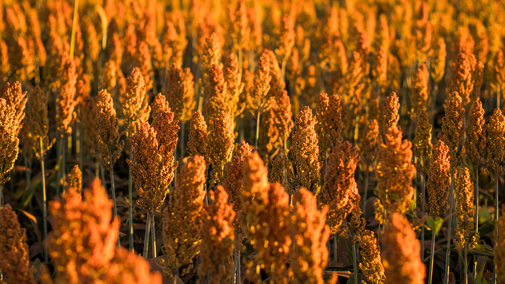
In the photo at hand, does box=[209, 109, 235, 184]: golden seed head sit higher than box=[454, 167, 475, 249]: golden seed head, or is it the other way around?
box=[209, 109, 235, 184]: golden seed head

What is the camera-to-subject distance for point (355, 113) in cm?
663

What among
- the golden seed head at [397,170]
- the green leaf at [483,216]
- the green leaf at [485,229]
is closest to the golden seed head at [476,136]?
the green leaf at [485,229]

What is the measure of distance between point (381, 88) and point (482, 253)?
3.81 metres

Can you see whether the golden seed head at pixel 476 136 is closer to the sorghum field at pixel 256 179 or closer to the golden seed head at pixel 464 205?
the sorghum field at pixel 256 179

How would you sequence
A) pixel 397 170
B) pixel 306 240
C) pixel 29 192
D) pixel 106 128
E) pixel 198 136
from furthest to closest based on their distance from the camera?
pixel 29 192 → pixel 106 128 → pixel 198 136 → pixel 397 170 → pixel 306 240

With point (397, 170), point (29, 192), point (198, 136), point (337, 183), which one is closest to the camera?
point (397, 170)

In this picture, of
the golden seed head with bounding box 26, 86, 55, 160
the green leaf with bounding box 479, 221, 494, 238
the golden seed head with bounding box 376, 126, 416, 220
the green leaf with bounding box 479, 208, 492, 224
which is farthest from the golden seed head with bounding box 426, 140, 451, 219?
the golden seed head with bounding box 26, 86, 55, 160

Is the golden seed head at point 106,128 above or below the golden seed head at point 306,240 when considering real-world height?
above

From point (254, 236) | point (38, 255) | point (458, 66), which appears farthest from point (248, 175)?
point (38, 255)

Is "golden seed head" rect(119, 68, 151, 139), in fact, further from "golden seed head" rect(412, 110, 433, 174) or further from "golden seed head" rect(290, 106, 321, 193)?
"golden seed head" rect(412, 110, 433, 174)

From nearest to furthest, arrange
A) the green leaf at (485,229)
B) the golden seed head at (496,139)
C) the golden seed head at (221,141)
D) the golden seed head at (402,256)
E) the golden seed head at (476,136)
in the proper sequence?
the golden seed head at (402,256) → the golden seed head at (221,141) → the golden seed head at (496,139) → the golden seed head at (476,136) → the green leaf at (485,229)

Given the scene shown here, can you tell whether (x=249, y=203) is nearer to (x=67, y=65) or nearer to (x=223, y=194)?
(x=223, y=194)

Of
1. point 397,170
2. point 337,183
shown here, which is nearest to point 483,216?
point 337,183

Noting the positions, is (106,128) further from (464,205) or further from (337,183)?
(464,205)
